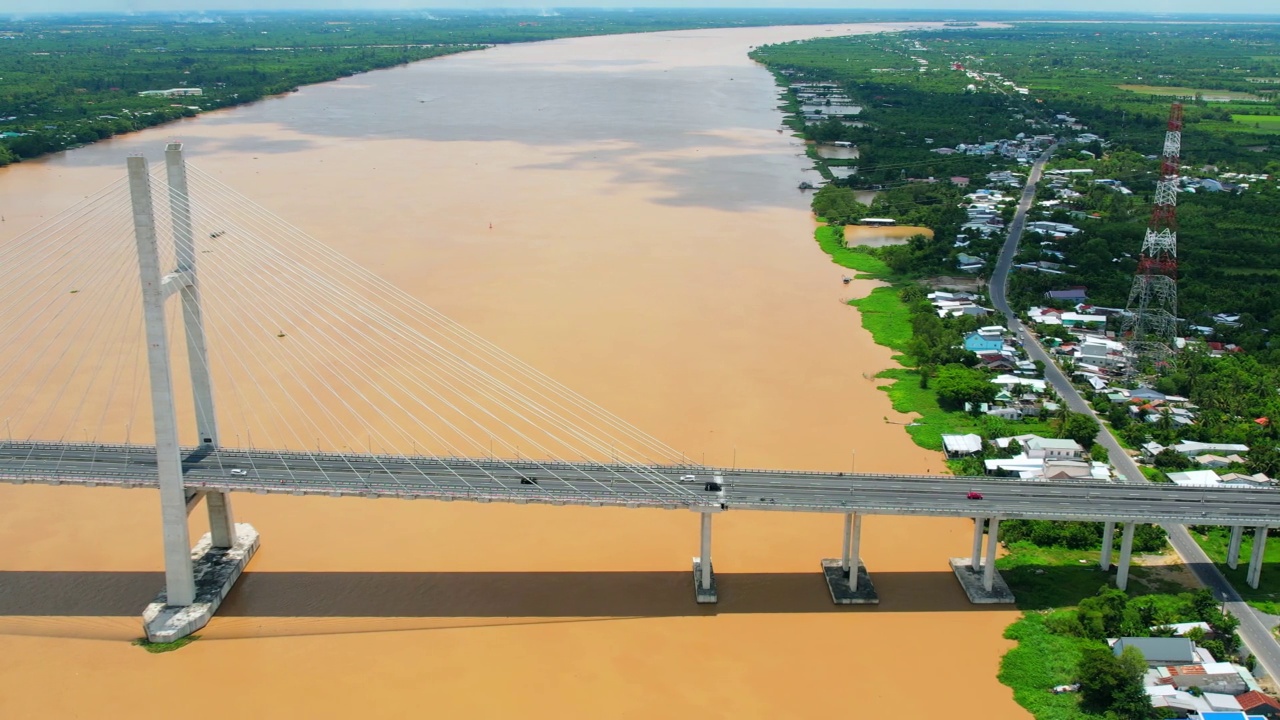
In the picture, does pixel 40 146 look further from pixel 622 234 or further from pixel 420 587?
pixel 420 587

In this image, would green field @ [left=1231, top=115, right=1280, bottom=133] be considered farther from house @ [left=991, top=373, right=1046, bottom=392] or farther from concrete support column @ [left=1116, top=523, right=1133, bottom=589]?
concrete support column @ [left=1116, top=523, right=1133, bottom=589]

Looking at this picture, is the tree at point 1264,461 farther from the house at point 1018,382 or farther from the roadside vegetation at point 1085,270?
the house at point 1018,382

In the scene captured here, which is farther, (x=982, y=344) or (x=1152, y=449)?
(x=982, y=344)

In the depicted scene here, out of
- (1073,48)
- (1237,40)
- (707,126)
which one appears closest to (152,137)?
(707,126)

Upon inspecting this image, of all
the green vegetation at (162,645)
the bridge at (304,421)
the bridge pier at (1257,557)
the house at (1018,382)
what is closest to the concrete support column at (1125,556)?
the bridge at (304,421)

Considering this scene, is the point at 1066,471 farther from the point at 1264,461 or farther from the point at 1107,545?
the point at 1264,461

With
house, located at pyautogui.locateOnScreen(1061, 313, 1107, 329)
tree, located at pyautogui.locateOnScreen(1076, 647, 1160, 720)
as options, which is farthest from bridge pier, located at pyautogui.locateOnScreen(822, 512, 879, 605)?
house, located at pyautogui.locateOnScreen(1061, 313, 1107, 329)

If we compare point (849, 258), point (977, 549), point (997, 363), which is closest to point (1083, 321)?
point (997, 363)

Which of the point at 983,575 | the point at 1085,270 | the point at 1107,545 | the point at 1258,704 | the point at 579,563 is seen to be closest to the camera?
the point at 1258,704
